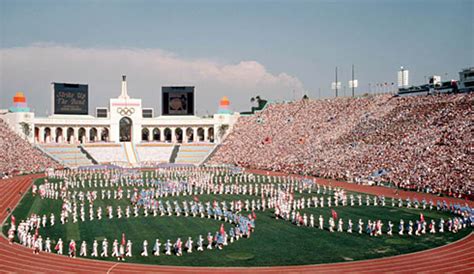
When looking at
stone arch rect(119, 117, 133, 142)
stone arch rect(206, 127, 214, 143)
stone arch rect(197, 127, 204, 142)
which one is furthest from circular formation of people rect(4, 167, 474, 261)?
stone arch rect(197, 127, 204, 142)

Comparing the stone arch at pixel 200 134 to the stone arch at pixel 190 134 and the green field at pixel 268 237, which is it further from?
the green field at pixel 268 237

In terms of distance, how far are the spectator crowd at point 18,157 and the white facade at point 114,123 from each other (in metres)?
4.70

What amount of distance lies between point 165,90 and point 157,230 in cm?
6059

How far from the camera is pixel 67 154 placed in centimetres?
7325

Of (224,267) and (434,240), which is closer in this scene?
(224,267)

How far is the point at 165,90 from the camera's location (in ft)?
279

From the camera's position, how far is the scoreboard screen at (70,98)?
78.6 m

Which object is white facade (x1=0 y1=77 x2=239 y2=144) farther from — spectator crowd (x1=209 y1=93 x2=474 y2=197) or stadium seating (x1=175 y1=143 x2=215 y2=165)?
stadium seating (x1=175 y1=143 x2=215 y2=165)

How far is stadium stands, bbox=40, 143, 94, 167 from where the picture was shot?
7050 centimetres

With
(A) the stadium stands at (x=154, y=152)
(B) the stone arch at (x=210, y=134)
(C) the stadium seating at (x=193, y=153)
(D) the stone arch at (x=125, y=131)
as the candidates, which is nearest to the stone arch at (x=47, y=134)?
(D) the stone arch at (x=125, y=131)

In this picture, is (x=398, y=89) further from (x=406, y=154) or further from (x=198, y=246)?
(x=198, y=246)

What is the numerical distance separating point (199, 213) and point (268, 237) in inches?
307

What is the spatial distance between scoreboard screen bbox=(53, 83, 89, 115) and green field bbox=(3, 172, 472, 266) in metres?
48.4

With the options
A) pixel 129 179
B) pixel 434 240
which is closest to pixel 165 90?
pixel 129 179
